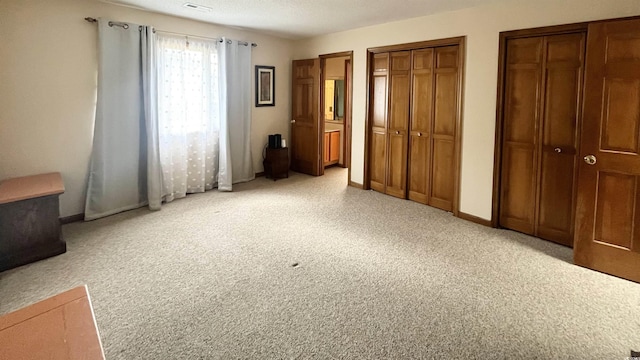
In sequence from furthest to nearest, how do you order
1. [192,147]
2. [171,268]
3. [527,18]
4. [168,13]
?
[192,147]
[168,13]
[527,18]
[171,268]

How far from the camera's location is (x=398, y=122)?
525cm

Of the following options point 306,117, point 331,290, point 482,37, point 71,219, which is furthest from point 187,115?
point 482,37

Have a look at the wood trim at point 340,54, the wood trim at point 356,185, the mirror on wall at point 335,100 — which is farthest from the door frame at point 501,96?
the mirror on wall at point 335,100

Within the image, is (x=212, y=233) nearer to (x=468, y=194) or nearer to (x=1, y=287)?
(x=1, y=287)

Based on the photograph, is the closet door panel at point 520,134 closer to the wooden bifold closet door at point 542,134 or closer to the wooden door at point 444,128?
the wooden bifold closet door at point 542,134

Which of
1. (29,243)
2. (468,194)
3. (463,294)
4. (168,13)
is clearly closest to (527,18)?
(468,194)

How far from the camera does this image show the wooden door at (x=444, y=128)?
14.9ft

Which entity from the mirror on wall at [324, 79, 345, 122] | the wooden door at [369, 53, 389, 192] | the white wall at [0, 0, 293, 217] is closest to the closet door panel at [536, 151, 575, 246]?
the wooden door at [369, 53, 389, 192]

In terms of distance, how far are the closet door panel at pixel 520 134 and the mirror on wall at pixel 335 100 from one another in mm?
4227

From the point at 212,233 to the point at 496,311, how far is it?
8.91 feet

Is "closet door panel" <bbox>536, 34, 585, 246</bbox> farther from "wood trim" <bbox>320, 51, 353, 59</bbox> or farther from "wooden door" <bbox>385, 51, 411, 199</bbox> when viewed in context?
"wood trim" <bbox>320, 51, 353, 59</bbox>

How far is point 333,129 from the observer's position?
777 cm

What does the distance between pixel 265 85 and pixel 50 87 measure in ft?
10.3

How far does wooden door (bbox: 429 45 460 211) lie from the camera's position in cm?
453
